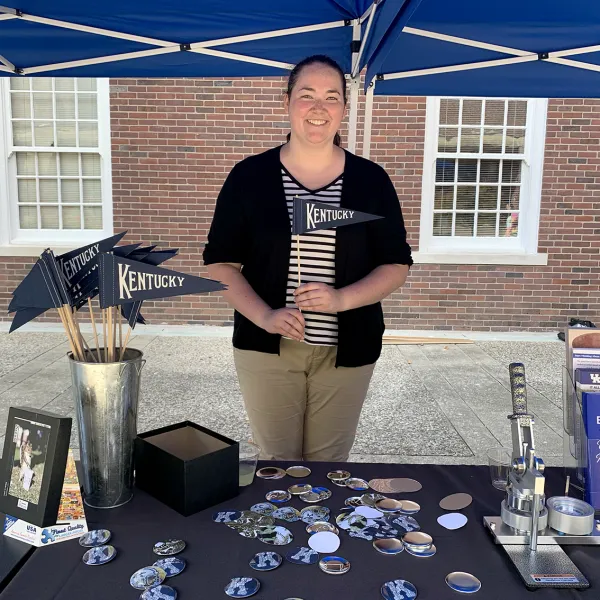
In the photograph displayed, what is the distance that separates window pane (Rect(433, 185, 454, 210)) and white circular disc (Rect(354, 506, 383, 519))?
5.62 metres

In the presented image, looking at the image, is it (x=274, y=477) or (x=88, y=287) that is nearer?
(x=88, y=287)

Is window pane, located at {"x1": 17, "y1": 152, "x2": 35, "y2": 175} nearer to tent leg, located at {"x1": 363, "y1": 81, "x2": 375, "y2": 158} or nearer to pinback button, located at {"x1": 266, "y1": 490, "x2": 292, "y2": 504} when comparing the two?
tent leg, located at {"x1": 363, "y1": 81, "x2": 375, "y2": 158}

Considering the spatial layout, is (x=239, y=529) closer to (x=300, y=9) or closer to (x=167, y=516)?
(x=167, y=516)

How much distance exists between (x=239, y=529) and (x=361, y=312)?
901 millimetres

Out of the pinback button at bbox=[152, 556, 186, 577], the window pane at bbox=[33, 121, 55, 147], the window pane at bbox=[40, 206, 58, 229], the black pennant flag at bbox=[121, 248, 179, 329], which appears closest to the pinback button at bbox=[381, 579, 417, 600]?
the pinback button at bbox=[152, 556, 186, 577]

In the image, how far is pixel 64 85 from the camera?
641 centimetres

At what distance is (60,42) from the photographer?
3.14 m

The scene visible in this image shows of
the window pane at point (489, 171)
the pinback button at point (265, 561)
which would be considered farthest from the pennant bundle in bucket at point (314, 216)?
the window pane at point (489, 171)

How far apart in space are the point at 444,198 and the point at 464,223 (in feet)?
1.20

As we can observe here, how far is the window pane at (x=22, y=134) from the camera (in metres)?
6.52

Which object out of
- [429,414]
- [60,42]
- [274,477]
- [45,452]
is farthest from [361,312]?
[429,414]

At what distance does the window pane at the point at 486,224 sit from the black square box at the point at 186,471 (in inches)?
228

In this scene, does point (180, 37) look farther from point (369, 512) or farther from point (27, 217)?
point (27, 217)

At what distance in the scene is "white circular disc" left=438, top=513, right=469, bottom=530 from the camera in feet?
4.27
